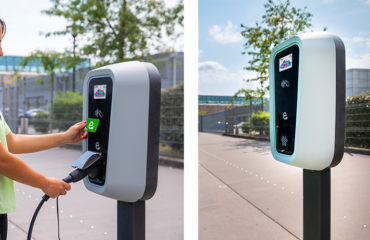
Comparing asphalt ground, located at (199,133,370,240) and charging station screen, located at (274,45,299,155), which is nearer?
charging station screen, located at (274,45,299,155)

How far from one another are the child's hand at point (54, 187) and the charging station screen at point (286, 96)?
0.70 metres

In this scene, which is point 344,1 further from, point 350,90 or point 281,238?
point 281,238

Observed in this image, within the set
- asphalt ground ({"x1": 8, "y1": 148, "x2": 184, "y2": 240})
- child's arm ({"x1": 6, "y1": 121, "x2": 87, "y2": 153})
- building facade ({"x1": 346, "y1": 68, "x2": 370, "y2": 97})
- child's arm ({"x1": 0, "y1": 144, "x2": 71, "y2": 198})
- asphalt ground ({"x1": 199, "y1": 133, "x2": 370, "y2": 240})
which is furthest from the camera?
asphalt ground ({"x1": 8, "y1": 148, "x2": 184, "y2": 240})

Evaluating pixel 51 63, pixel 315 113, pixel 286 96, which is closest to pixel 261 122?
pixel 286 96

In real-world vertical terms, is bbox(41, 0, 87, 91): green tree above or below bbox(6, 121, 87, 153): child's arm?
above

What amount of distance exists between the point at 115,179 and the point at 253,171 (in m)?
1.56

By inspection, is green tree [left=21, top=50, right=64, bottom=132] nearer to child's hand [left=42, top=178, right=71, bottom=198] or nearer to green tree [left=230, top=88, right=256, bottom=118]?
green tree [left=230, top=88, right=256, bottom=118]

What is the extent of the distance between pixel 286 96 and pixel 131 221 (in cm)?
63

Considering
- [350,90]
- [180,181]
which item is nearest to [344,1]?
[350,90]

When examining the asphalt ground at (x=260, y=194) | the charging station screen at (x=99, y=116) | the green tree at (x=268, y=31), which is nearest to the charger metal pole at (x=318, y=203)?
the asphalt ground at (x=260, y=194)

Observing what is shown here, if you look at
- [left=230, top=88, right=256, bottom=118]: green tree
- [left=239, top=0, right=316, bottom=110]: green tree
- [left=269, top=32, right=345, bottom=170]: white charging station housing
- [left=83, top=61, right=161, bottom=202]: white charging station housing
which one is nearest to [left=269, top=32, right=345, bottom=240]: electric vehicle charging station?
[left=269, top=32, right=345, bottom=170]: white charging station housing

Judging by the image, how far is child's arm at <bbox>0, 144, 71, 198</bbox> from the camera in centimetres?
86

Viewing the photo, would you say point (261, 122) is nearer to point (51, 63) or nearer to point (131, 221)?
point (131, 221)

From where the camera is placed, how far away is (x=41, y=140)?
1136 millimetres
